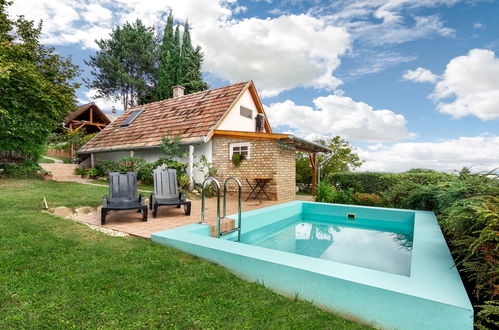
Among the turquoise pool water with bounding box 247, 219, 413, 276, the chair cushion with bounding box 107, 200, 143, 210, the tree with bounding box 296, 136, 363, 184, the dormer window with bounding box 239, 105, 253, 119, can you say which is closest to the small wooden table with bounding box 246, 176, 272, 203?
the turquoise pool water with bounding box 247, 219, 413, 276

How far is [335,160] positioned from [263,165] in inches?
369

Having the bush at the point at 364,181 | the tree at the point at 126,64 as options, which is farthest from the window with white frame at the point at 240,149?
the tree at the point at 126,64

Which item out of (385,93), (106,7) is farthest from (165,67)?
(385,93)

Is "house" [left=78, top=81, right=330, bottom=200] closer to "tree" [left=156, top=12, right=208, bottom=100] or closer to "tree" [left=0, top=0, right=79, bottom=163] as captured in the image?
"tree" [left=0, top=0, right=79, bottom=163]

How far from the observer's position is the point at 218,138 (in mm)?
11797

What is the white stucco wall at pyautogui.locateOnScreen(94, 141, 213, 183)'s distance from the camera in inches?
473

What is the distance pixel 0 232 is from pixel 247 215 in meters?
4.63

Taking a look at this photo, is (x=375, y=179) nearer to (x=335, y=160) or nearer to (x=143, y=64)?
(x=335, y=160)

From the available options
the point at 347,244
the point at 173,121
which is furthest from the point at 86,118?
the point at 347,244

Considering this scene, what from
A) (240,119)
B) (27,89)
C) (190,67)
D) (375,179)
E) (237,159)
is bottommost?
(375,179)

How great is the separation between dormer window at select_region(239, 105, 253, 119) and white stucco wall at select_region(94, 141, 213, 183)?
3.66 m

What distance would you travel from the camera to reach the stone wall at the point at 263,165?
35.0ft

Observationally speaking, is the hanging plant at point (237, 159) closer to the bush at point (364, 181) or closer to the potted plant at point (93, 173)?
the bush at point (364, 181)

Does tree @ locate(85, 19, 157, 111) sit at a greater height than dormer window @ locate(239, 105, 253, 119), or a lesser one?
greater
